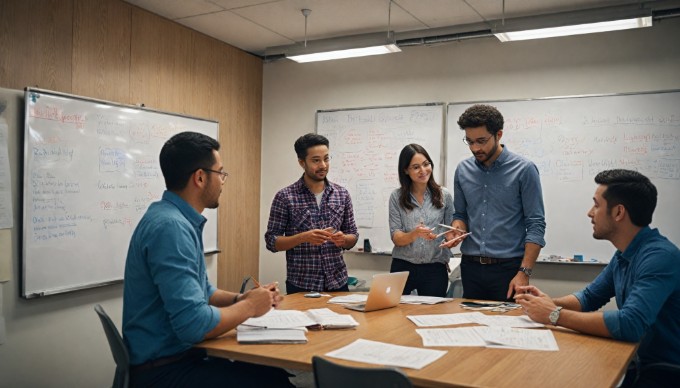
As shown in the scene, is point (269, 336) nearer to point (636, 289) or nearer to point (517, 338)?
point (517, 338)

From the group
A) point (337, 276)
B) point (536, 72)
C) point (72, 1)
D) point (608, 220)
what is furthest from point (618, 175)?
point (72, 1)

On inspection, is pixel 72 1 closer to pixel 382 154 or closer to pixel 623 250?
pixel 382 154

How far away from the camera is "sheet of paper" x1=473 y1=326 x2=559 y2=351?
76.7 inches

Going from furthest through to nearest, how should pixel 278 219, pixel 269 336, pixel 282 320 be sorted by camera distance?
pixel 278 219
pixel 282 320
pixel 269 336

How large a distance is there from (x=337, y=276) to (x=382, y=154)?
2035 mm

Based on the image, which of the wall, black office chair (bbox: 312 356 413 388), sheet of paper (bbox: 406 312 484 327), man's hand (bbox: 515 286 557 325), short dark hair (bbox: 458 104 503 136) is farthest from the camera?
the wall

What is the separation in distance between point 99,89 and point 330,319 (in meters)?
2.59

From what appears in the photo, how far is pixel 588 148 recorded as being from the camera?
436cm

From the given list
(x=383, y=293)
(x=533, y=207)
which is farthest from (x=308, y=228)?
(x=533, y=207)

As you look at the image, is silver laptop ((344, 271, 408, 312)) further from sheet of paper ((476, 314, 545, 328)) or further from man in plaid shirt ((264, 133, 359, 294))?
man in plaid shirt ((264, 133, 359, 294))

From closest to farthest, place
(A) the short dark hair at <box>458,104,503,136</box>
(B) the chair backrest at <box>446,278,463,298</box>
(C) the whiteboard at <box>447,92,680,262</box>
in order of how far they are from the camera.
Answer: (A) the short dark hair at <box>458,104,503,136</box> → (B) the chair backrest at <box>446,278,463,298</box> → (C) the whiteboard at <box>447,92,680,262</box>

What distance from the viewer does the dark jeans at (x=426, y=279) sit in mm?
3225

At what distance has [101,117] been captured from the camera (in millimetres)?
3775

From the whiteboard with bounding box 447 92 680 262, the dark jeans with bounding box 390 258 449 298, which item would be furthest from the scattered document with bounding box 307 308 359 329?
the whiteboard with bounding box 447 92 680 262
